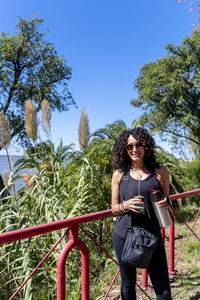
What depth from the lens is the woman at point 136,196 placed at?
1727 millimetres

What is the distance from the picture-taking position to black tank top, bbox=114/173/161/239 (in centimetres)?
172

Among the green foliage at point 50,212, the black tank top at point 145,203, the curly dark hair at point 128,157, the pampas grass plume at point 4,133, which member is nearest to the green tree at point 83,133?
the green foliage at point 50,212

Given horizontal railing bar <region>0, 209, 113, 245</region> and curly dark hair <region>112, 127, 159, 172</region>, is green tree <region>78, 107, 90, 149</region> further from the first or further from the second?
horizontal railing bar <region>0, 209, 113, 245</region>

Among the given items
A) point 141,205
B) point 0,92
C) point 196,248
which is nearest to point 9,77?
point 0,92

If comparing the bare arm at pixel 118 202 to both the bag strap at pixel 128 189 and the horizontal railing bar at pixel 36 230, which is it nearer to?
the bag strap at pixel 128 189

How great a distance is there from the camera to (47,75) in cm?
1315

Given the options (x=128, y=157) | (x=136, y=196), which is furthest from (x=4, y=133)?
(x=136, y=196)

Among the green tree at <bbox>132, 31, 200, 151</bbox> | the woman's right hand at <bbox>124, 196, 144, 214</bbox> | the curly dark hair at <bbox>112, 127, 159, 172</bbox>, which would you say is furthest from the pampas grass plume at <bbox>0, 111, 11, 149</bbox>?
the green tree at <bbox>132, 31, 200, 151</bbox>

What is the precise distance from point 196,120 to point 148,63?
6.38m

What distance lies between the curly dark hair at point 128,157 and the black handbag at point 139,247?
462mm

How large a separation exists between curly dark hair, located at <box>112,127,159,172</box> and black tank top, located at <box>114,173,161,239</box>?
0.39ft

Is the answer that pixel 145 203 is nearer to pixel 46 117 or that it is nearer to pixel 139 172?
pixel 139 172

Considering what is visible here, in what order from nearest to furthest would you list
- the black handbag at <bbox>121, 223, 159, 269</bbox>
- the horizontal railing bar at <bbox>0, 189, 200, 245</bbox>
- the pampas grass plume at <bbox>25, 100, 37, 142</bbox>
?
1. the horizontal railing bar at <bbox>0, 189, 200, 245</bbox>
2. the black handbag at <bbox>121, 223, 159, 269</bbox>
3. the pampas grass plume at <bbox>25, 100, 37, 142</bbox>

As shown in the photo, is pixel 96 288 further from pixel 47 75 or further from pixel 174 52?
pixel 174 52
